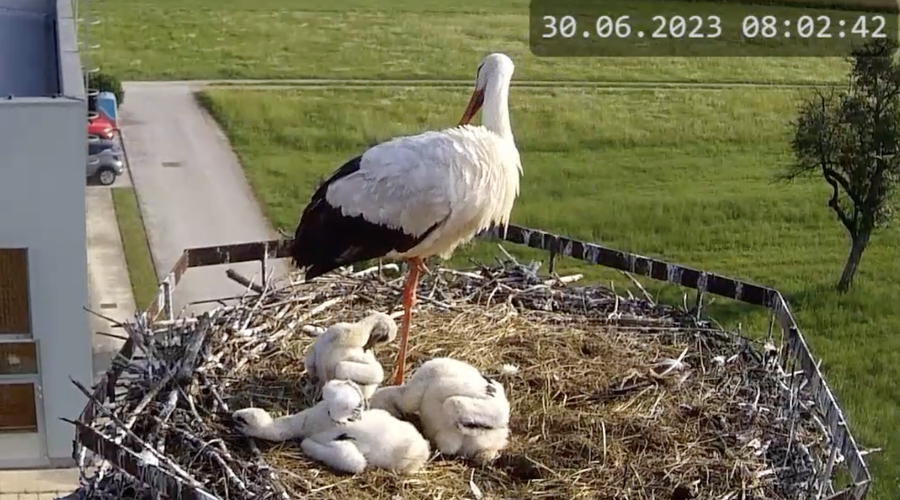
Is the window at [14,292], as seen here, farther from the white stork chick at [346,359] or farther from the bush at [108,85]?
the bush at [108,85]

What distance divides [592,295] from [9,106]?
2817 mm

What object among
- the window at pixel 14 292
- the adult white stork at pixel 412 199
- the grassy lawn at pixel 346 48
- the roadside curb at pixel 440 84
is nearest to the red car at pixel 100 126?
the roadside curb at pixel 440 84

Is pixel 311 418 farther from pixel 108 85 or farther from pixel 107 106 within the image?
pixel 108 85

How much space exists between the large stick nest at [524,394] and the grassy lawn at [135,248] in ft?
20.9

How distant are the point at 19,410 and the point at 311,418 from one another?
127 inches

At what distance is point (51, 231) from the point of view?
6168 millimetres

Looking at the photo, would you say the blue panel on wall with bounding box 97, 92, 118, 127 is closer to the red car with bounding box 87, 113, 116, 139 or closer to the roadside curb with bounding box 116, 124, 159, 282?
the red car with bounding box 87, 113, 116, 139

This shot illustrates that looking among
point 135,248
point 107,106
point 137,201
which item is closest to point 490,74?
point 135,248

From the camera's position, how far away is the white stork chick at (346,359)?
14.3ft

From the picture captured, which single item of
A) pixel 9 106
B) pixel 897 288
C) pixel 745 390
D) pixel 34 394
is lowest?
pixel 897 288

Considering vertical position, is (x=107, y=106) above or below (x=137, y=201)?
above

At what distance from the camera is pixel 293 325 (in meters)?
5.21

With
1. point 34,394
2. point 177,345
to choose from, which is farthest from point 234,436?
point 34,394

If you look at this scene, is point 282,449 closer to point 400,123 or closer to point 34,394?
point 34,394
